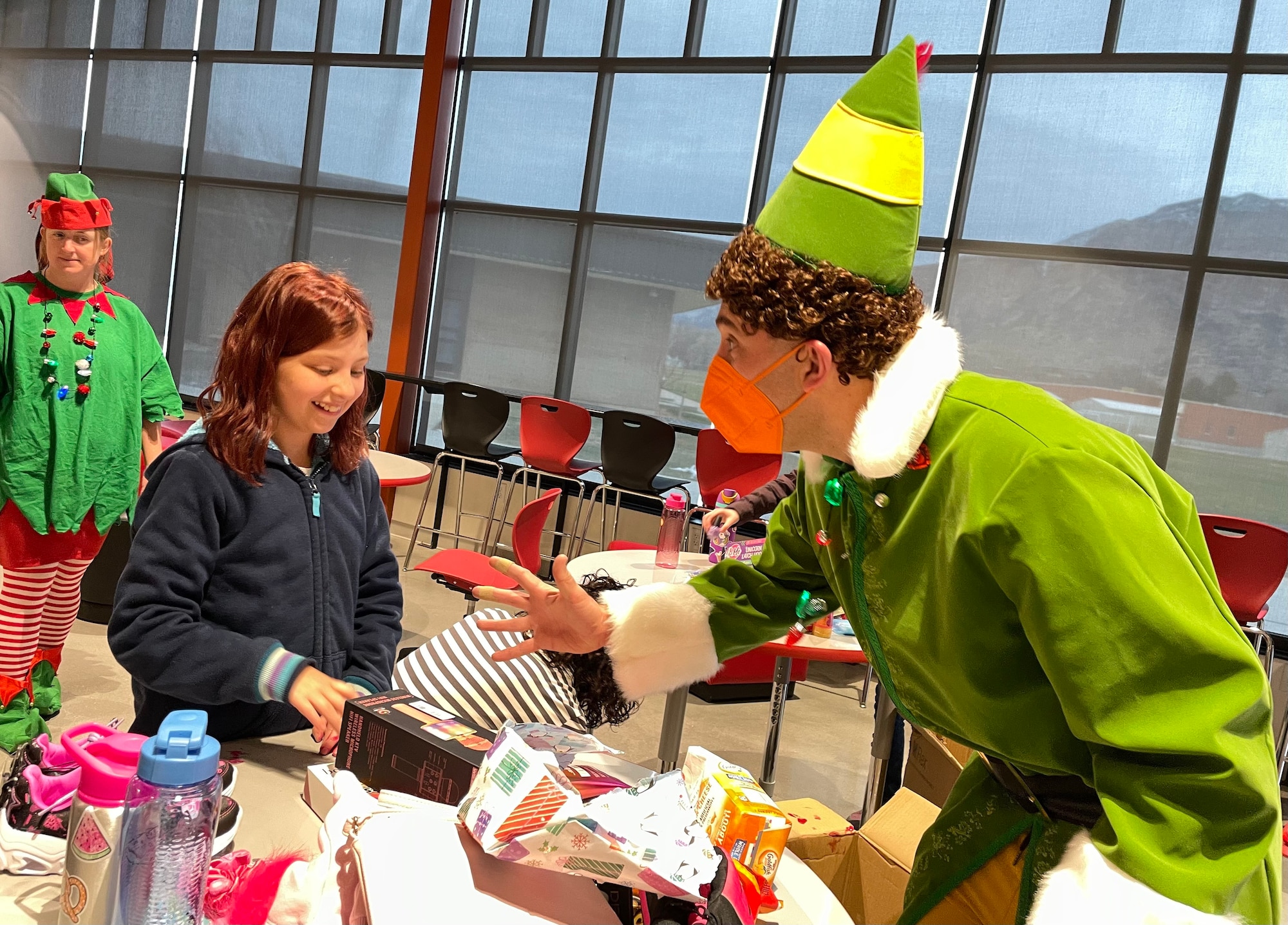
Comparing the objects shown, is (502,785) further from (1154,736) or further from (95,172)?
(95,172)

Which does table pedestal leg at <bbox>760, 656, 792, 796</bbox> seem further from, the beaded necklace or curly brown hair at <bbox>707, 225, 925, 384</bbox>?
the beaded necklace

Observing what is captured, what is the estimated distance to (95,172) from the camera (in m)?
8.93

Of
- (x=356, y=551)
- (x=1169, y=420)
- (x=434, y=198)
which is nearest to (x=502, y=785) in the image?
(x=356, y=551)

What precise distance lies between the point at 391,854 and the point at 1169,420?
5641 mm

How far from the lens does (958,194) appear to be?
19.4ft

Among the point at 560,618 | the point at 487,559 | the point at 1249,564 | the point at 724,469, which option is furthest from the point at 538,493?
the point at 560,618

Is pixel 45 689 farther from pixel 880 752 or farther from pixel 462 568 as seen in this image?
pixel 880 752

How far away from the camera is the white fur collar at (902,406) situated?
42.7 inches

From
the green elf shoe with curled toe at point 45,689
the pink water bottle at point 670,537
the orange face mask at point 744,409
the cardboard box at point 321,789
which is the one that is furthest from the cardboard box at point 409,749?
the green elf shoe with curled toe at point 45,689

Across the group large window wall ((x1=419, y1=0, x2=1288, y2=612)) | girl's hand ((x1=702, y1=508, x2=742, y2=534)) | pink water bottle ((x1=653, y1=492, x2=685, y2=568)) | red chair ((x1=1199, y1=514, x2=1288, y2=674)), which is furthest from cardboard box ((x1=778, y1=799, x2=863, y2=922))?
large window wall ((x1=419, y1=0, x2=1288, y2=612))

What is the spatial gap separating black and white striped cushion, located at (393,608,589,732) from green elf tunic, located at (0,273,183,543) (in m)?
1.47

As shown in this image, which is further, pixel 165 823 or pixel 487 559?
pixel 487 559

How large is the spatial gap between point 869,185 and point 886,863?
3.92 feet

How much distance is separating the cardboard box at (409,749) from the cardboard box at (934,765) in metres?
1.56
